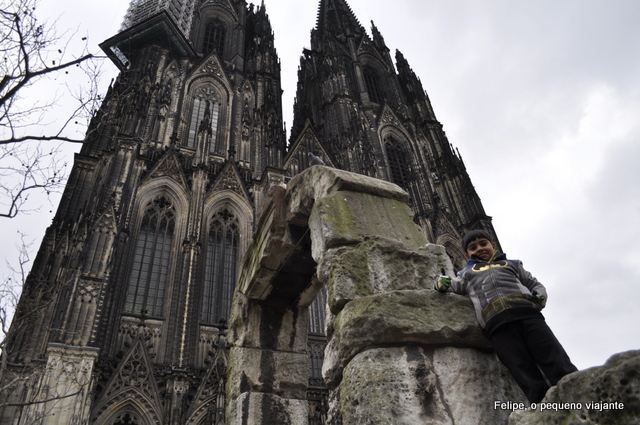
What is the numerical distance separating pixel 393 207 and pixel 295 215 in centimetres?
104

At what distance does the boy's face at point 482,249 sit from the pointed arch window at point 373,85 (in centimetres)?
2716

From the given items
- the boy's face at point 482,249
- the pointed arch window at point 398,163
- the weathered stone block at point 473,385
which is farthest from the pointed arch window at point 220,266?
the weathered stone block at point 473,385

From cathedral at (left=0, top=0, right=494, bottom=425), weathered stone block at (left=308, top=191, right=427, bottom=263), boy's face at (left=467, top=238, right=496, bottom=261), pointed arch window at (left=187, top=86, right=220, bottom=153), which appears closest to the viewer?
boy's face at (left=467, top=238, right=496, bottom=261)

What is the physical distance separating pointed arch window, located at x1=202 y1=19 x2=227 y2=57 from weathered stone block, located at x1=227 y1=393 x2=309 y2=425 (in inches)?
889

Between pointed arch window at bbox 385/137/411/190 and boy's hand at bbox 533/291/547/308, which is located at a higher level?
pointed arch window at bbox 385/137/411/190

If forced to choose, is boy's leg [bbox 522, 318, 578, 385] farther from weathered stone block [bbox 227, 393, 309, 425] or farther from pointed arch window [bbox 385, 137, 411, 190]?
pointed arch window [bbox 385, 137, 411, 190]

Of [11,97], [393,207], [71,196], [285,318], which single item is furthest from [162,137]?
[393,207]

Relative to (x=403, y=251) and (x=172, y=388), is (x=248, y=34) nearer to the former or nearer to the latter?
(x=172, y=388)

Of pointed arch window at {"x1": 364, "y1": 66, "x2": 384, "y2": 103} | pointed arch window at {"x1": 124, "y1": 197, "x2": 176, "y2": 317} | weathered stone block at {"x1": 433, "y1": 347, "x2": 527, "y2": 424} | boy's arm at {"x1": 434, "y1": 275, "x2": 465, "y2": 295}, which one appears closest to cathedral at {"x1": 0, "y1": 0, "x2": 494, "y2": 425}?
pointed arch window at {"x1": 124, "y1": 197, "x2": 176, "y2": 317}

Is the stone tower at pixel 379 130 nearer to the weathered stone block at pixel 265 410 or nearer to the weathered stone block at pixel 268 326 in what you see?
the weathered stone block at pixel 268 326

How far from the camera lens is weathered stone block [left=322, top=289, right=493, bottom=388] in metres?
2.27

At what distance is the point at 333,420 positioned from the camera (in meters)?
2.63

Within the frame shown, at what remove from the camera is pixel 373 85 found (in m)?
30.4

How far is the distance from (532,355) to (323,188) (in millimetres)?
2051
